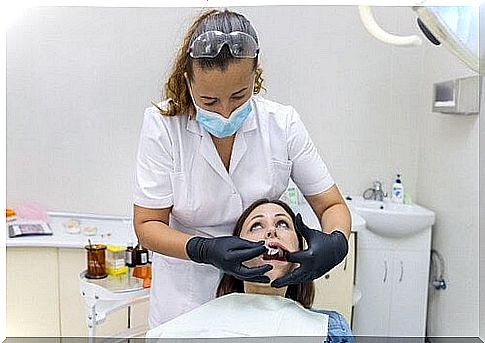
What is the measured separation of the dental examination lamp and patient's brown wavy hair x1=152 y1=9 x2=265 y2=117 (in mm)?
424

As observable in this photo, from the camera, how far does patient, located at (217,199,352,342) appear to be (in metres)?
1.32

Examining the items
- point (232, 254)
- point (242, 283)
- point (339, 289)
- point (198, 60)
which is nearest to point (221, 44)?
point (198, 60)

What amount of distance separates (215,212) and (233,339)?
28 cm

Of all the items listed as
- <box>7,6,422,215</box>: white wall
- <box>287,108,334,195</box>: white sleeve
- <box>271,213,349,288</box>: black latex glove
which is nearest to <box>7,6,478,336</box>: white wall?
<box>7,6,422,215</box>: white wall

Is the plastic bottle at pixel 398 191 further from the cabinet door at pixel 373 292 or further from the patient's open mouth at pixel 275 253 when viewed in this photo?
the patient's open mouth at pixel 275 253

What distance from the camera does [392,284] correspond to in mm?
1943

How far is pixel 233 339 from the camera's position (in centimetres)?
128

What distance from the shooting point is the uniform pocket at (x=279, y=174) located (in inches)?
55.0

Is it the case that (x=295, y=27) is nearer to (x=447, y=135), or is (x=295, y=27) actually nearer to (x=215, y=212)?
(x=447, y=135)

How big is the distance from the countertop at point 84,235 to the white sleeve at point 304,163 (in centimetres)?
49

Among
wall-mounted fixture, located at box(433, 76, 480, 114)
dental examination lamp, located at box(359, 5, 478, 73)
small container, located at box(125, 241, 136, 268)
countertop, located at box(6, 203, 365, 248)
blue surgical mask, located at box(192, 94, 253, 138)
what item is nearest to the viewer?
blue surgical mask, located at box(192, 94, 253, 138)

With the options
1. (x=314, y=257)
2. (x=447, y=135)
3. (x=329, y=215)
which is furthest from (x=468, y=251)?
(x=314, y=257)

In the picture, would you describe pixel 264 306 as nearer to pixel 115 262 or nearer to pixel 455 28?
pixel 115 262

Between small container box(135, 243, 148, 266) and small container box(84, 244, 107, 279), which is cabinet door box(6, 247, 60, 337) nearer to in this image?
small container box(84, 244, 107, 279)
